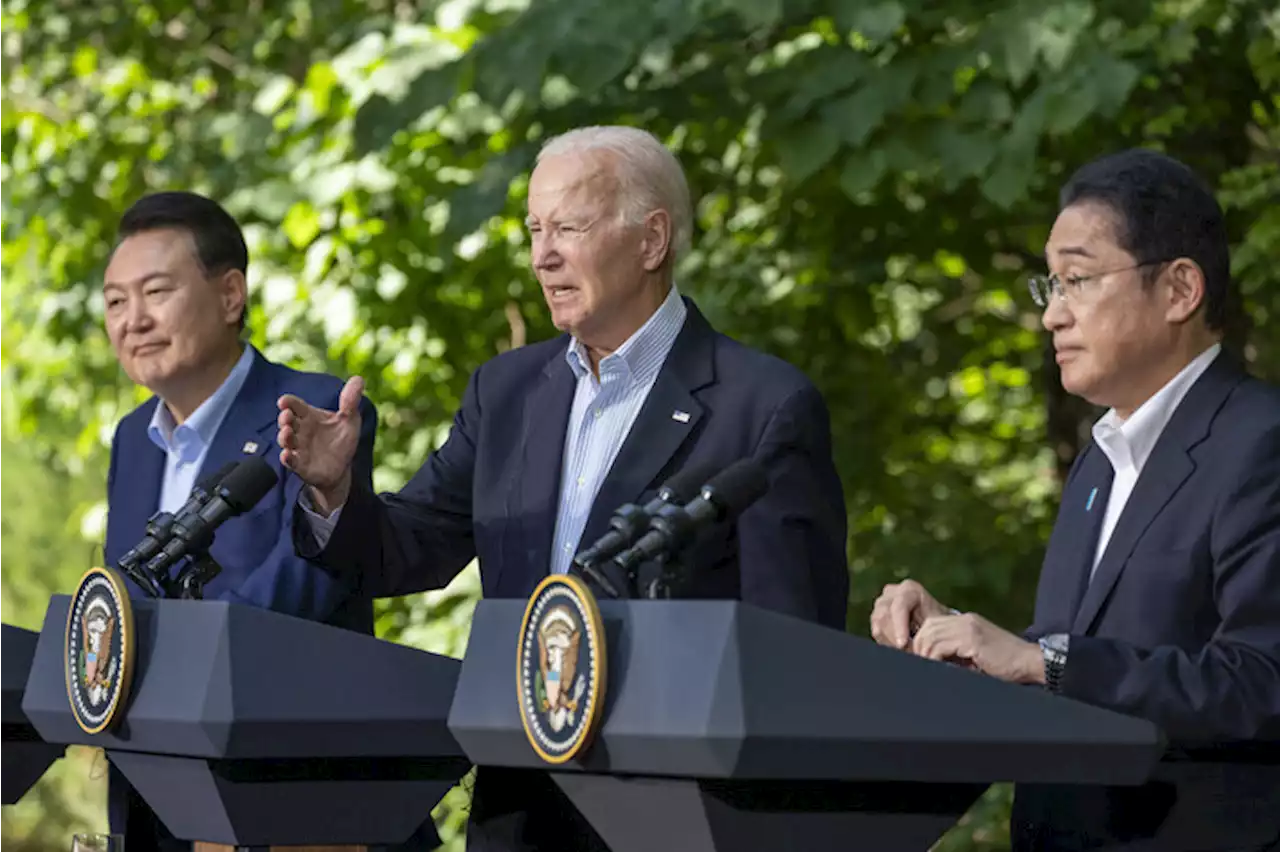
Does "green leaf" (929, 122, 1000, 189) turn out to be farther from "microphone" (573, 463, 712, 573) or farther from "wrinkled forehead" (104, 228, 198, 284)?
"microphone" (573, 463, 712, 573)

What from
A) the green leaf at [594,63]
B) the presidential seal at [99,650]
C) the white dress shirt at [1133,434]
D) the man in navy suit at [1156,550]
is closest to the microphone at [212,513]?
the presidential seal at [99,650]

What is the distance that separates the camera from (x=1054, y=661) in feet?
8.44

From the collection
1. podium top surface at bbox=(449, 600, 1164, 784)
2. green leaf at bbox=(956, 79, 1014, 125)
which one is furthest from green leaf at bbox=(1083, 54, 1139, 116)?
podium top surface at bbox=(449, 600, 1164, 784)

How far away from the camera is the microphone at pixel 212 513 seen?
2947mm

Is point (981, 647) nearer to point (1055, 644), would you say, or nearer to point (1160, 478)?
point (1055, 644)

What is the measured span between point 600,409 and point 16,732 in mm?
1188

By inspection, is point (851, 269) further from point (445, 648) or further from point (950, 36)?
point (445, 648)

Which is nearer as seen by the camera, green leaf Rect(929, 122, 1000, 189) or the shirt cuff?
the shirt cuff

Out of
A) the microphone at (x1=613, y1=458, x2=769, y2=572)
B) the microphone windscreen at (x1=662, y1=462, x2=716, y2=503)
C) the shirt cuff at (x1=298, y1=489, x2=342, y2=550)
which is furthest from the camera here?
the shirt cuff at (x1=298, y1=489, x2=342, y2=550)

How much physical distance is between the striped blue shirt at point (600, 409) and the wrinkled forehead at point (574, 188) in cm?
20

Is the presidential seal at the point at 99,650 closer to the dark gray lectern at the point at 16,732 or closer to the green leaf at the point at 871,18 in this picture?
the dark gray lectern at the point at 16,732

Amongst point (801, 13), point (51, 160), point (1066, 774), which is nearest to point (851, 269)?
point (801, 13)

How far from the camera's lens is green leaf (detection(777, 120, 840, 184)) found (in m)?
5.29

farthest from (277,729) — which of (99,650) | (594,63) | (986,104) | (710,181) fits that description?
(710,181)
